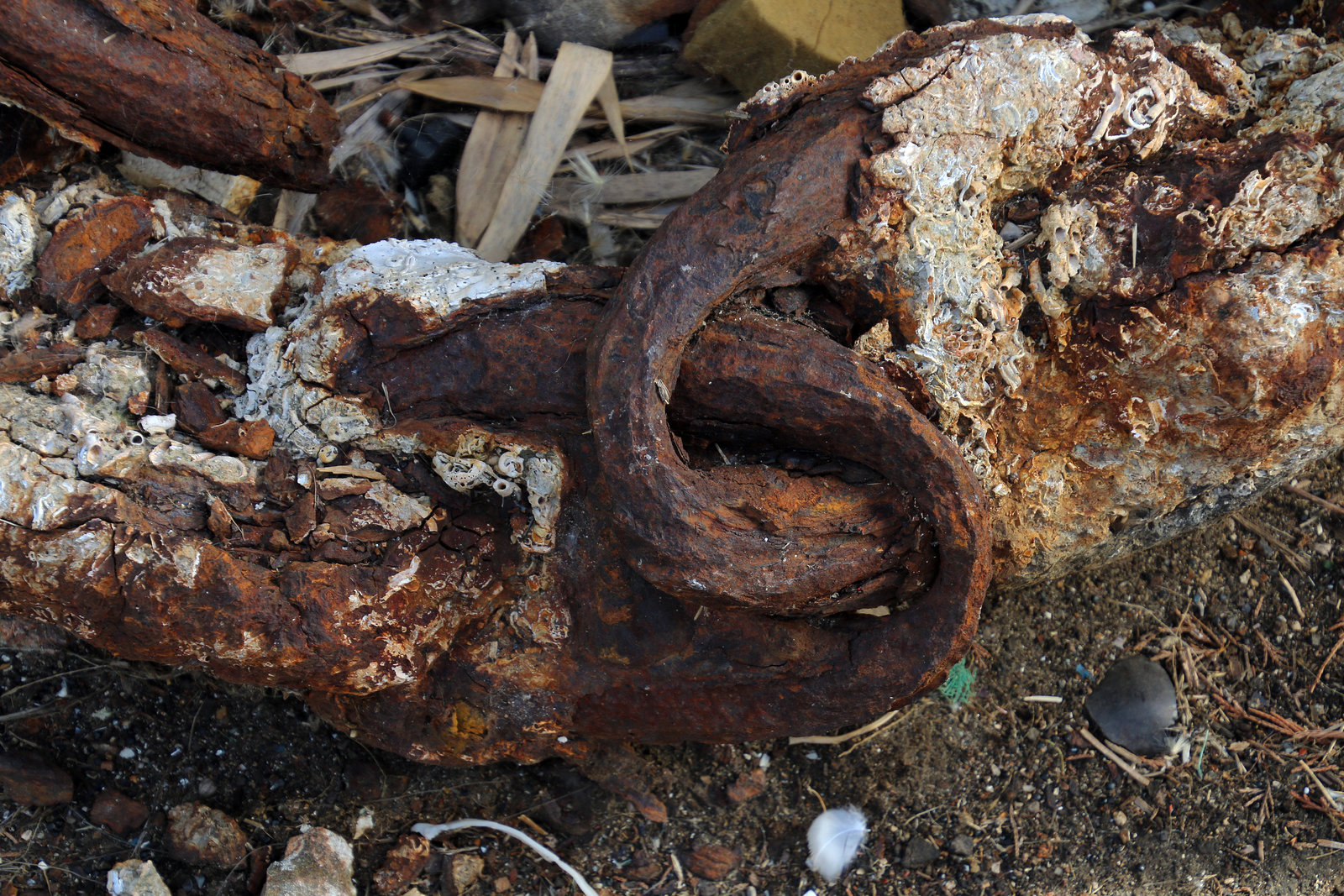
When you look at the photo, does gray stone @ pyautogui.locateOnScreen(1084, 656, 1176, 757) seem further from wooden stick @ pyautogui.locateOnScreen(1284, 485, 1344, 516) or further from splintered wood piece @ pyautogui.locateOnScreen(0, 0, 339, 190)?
splintered wood piece @ pyautogui.locateOnScreen(0, 0, 339, 190)

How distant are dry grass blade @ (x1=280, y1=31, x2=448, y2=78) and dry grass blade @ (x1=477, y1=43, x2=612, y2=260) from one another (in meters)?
0.46

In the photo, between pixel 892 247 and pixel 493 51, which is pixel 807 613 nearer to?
pixel 892 247

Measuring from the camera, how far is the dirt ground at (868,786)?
108 inches

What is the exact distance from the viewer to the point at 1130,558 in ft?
10.3

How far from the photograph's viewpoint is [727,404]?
6.91ft

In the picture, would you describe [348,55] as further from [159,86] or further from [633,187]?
[159,86]

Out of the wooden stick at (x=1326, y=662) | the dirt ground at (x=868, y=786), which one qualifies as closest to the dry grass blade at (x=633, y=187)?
the dirt ground at (x=868, y=786)

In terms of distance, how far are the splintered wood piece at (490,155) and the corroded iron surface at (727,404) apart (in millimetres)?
962

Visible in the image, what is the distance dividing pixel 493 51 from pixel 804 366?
2055 millimetres

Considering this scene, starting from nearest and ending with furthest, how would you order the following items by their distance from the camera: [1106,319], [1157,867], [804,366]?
[804,366], [1106,319], [1157,867]

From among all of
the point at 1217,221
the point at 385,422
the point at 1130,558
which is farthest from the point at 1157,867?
the point at 385,422

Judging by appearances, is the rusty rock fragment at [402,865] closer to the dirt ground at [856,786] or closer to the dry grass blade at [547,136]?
the dirt ground at [856,786]

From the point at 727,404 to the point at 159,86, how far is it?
59.1 inches

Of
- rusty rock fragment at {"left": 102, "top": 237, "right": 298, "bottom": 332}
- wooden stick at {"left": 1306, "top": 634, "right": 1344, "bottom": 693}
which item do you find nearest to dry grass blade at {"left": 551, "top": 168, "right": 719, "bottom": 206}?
rusty rock fragment at {"left": 102, "top": 237, "right": 298, "bottom": 332}
